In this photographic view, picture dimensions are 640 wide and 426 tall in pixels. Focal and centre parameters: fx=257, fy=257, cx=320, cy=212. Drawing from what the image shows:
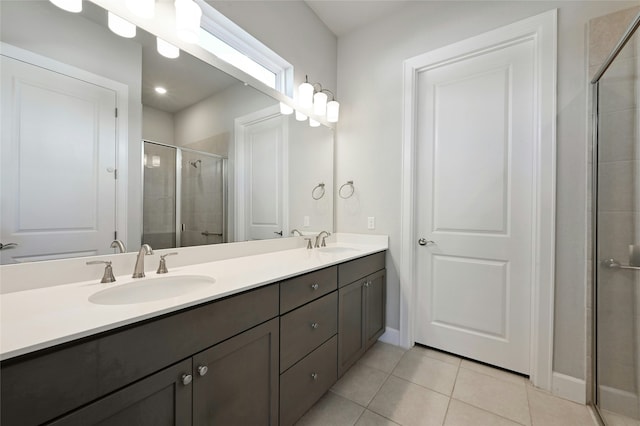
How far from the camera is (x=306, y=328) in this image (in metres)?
1.28

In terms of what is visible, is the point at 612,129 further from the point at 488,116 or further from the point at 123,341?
the point at 123,341

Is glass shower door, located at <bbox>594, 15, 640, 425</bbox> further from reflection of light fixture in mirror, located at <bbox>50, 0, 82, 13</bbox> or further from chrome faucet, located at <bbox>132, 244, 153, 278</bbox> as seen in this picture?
reflection of light fixture in mirror, located at <bbox>50, 0, 82, 13</bbox>

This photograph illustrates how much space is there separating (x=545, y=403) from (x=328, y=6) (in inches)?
124

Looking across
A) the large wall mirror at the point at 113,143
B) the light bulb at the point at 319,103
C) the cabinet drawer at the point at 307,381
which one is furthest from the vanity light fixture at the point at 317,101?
the cabinet drawer at the point at 307,381

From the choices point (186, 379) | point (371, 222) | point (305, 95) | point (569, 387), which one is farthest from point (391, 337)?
point (305, 95)

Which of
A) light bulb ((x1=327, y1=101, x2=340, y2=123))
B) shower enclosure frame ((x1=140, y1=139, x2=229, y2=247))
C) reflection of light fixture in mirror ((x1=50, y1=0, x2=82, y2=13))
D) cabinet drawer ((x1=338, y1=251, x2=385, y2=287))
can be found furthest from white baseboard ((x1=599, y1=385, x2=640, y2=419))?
reflection of light fixture in mirror ((x1=50, y1=0, x2=82, y2=13))

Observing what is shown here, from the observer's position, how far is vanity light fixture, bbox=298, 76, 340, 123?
6.83 ft

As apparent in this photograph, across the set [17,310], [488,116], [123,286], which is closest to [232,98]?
[123,286]

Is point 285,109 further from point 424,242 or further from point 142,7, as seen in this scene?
point 424,242

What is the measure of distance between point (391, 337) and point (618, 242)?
1535 millimetres

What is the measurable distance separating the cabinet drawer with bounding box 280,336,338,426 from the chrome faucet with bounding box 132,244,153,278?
0.77m

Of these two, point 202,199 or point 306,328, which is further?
point 202,199

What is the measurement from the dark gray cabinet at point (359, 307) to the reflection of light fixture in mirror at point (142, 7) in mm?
1570

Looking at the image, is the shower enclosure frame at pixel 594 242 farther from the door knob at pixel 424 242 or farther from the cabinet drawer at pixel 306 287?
the cabinet drawer at pixel 306 287
